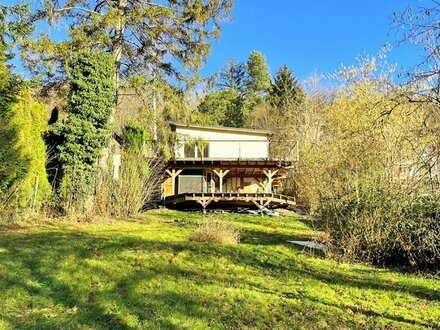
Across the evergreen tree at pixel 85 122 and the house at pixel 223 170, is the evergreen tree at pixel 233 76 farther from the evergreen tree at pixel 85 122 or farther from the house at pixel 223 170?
the evergreen tree at pixel 85 122

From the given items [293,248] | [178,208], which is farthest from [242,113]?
[293,248]

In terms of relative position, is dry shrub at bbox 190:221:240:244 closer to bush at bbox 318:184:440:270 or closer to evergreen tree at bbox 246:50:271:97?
bush at bbox 318:184:440:270

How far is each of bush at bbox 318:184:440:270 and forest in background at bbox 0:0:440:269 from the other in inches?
0.9

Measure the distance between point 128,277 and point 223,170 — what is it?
16.3 m

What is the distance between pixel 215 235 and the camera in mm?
8812

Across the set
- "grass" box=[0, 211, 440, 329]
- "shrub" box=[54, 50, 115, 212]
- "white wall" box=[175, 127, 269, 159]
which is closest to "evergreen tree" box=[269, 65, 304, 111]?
"white wall" box=[175, 127, 269, 159]

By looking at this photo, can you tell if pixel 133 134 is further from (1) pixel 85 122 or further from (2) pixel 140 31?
(1) pixel 85 122

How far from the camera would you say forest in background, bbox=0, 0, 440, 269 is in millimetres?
8039

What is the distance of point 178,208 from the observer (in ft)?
67.5

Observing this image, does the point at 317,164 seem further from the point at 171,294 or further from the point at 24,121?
the point at 171,294

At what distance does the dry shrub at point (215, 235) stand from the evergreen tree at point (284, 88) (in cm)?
2601

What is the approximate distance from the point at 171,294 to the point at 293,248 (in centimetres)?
394

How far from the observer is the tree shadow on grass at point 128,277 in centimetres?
487

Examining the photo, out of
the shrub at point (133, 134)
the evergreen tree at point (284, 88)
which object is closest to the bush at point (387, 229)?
the shrub at point (133, 134)
